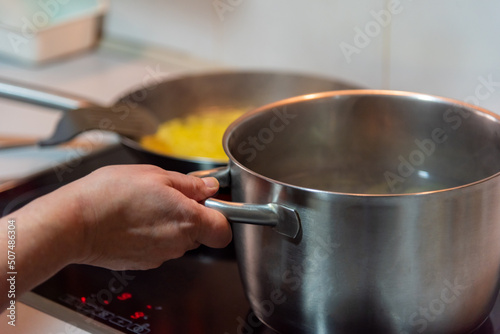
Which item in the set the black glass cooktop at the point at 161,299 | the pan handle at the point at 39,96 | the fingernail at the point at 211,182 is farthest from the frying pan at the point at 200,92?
the fingernail at the point at 211,182

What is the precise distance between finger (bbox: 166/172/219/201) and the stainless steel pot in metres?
0.01

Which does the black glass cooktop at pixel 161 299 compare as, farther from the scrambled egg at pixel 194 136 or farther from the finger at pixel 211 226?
the scrambled egg at pixel 194 136

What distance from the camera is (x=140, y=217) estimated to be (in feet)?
1.67

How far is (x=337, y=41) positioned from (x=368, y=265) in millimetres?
583

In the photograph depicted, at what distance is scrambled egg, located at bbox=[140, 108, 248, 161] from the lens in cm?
90

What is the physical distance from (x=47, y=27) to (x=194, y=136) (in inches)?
17.7

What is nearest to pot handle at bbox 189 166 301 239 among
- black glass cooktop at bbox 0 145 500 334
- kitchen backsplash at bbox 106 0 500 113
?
black glass cooktop at bbox 0 145 500 334

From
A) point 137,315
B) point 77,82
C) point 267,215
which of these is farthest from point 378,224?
point 77,82

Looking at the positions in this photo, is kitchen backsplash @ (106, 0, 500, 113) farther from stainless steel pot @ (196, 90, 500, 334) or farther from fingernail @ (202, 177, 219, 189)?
fingernail @ (202, 177, 219, 189)

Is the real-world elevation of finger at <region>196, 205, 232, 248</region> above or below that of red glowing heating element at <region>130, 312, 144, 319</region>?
above

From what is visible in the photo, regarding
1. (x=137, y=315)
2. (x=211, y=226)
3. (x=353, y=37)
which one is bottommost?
(x=137, y=315)

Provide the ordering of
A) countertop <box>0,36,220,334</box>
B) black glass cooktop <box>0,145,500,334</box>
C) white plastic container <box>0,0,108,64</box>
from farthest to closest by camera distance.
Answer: white plastic container <box>0,0,108,64</box> → countertop <box>0,36,220,334</box> → black glass cooktop <box>0,145,500,334</box>

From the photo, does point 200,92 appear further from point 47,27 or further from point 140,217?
point 140,217

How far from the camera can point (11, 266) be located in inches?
18.8
